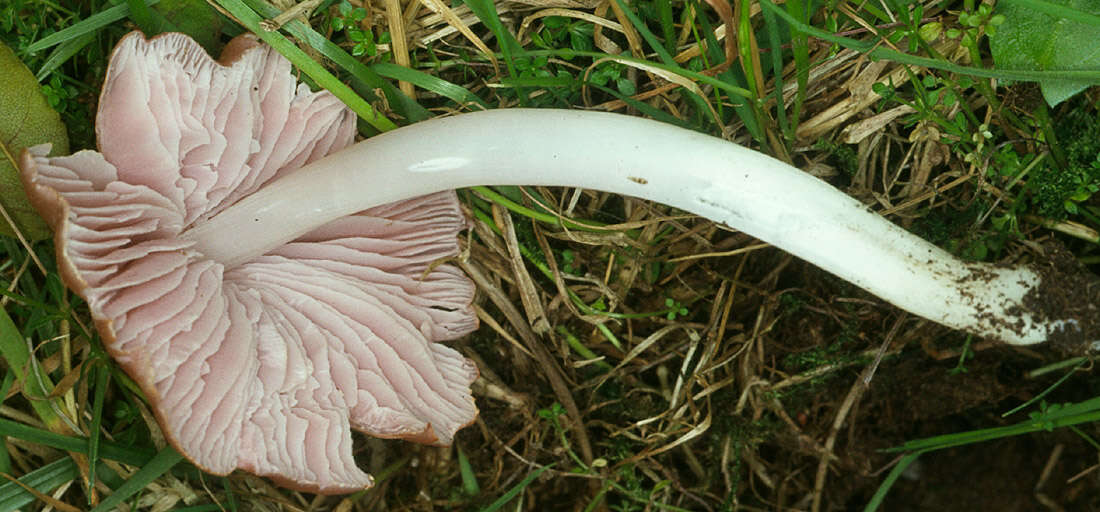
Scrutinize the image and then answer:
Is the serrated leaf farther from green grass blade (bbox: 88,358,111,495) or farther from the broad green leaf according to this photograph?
the broad green leaf

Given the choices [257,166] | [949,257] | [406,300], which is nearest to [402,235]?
[406,300]

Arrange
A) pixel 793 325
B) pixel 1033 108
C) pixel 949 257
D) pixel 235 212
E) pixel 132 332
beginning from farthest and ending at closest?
pixel 793 325 → pixel 1033 108 → pixel 949 257 → pixel 235 212 → pixel 132 332

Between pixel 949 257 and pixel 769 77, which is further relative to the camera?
pixel 769 77

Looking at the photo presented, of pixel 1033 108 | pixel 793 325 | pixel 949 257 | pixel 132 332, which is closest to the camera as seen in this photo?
pixel 132 332

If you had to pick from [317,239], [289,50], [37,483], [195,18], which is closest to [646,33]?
[289,50]

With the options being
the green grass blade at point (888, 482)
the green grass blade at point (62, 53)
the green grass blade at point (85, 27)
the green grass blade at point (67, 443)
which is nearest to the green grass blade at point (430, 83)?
the green grass blade at point (85, 27)

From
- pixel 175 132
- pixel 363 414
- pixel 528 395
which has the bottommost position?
pixel 528 395

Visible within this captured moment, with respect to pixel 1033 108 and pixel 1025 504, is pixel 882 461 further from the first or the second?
pixel 1033 108

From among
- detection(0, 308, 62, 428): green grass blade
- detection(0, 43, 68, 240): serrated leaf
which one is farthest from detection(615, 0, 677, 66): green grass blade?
detection(0, 308, 62, 428): green grass blade
